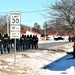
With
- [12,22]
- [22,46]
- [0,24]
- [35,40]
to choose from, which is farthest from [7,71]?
[0,24]

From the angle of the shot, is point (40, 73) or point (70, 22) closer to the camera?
point (40, 73)

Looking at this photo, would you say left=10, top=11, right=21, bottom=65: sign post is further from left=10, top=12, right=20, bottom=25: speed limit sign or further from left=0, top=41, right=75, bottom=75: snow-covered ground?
left=0, top=41, right=75, bottom=75: snow-covered ground

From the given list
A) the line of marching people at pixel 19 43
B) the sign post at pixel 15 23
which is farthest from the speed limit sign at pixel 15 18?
the line of marching people at pixel 19 43

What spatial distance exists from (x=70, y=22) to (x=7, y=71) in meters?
13.3

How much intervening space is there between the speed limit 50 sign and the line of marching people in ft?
33.7

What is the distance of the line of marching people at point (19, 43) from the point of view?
27.4 m

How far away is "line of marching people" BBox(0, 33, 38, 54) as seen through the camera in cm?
2739

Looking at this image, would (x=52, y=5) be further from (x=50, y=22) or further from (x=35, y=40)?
(x=35, y=40)

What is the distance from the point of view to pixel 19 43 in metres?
32.4

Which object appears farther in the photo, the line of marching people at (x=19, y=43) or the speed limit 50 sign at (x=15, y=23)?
the line of marching people at (x=19, y=43)

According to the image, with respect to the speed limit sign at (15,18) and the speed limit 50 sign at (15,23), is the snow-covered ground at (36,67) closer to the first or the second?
the speed limit 50 sign at (15,23)

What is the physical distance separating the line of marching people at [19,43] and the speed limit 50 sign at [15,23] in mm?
10269

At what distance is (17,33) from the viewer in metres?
16.2

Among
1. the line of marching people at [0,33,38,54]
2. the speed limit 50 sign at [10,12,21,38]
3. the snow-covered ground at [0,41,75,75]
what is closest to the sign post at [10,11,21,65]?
the speed limit 50 sign at [10,12,21,38]
